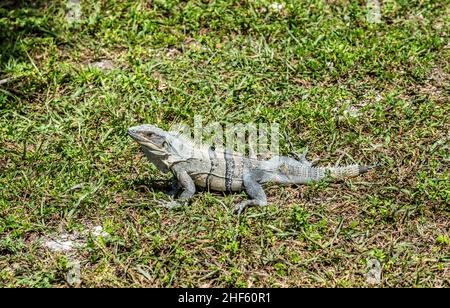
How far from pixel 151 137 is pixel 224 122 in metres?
1.36

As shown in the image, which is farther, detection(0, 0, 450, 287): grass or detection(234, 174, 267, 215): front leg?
detection(234, 174, 267, 215): front leg

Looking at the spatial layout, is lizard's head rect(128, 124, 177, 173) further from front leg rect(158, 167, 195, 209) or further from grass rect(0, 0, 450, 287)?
grass rect(0, 0, 450, 287)

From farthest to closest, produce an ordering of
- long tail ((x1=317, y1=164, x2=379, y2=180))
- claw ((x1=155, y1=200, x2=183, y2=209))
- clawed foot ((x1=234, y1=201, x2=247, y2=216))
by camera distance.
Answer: long tail ((x1=317, y1=164, x2=379, y2=180)) < claw ((x1=155, y1=200, x2=183, y2=209)) < clawed foot ((x1=234, y1=201, x2=247, y2=216))

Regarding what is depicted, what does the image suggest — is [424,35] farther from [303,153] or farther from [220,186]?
[220,186]

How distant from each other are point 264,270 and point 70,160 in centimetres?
242

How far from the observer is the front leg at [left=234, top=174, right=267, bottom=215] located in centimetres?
642

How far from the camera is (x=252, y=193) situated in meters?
6.50

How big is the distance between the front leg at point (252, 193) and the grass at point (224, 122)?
0.12 metres

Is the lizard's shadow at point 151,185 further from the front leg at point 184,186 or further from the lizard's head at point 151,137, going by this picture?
the lizard's head at point 151,137

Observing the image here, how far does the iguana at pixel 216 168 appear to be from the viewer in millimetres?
6496

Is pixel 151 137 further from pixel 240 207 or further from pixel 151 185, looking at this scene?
pixel 240 207

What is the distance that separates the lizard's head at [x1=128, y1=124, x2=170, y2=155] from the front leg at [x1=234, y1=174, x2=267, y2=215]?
0.79m

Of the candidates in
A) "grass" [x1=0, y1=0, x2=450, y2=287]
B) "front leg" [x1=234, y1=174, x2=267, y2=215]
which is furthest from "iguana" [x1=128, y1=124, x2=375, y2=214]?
"grass" [x1=0, y1=0, x2=450, y2=287]

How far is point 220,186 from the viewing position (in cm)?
663
